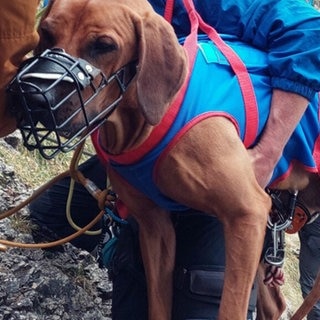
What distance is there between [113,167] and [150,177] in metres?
0.18

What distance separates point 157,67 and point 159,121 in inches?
6.0

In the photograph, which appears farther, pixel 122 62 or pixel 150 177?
pixel 150 177

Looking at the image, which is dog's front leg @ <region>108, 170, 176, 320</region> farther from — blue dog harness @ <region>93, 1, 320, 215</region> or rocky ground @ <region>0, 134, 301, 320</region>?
rocky ground @ <region>0, 134, 301, 320</region>

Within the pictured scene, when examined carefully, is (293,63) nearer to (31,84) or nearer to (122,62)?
(122,62)

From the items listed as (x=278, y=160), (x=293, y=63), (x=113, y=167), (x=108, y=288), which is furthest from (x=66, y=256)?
(x=293, y=63)

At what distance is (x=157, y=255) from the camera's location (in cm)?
278

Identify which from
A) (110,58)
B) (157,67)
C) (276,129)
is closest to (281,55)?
(276,129)

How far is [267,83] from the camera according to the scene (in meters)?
2.62

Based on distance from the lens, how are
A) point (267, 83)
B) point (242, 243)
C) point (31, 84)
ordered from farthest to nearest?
point (267, 83), point (242, 243), point (31, 84)

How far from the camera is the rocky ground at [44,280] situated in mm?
2949

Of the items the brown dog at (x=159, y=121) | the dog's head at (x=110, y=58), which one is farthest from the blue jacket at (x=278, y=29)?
the dog's head at (x=110, y=58)

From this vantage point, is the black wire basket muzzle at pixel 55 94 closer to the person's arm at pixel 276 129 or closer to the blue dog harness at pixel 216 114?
the blue dog harness at pixel 216 114

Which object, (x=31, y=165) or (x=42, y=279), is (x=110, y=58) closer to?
(x=42, y=279)

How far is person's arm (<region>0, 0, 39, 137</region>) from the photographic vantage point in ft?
6.26
